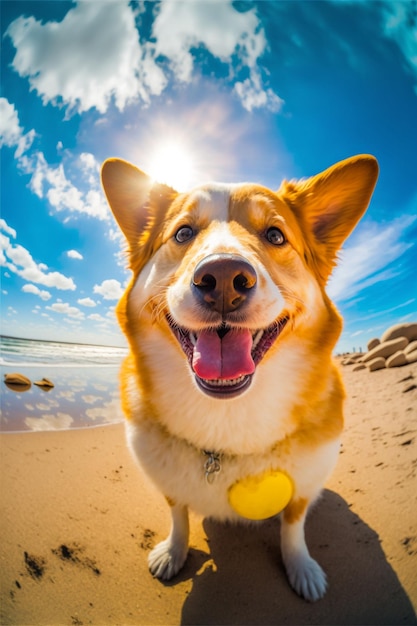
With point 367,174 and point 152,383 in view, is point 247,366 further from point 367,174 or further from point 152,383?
point 367,174

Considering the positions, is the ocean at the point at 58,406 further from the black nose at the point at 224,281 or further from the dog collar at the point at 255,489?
the black nose at the point at 224,281

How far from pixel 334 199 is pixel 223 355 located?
1.49 metres

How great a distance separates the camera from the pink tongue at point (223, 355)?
1.50 meters

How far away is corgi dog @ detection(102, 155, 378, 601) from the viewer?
1.58 meters

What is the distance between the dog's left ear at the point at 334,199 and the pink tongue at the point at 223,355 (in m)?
1.11

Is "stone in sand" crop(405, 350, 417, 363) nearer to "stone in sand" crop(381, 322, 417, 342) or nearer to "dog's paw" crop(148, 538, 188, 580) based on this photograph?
"stone in sand" crop(381, 322, 417, 342)

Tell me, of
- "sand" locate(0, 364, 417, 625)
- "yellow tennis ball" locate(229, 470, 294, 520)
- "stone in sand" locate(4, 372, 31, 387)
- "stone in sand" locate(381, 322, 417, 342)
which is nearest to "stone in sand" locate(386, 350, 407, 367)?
"stone in sand" locate(381, 322, 417, 342)

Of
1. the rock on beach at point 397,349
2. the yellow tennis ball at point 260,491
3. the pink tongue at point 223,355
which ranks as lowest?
the rock on beach at point 397,349

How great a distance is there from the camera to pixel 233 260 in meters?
1.32

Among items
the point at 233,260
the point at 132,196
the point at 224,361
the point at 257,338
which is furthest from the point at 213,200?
the point at 224,361

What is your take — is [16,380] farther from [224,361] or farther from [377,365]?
[377,365]

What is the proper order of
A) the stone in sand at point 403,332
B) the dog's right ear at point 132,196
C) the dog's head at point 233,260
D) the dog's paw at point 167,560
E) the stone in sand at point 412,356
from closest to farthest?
the dog's head at point 233,260
the dog's paw at point 167,560
the dog's right ear at point 132,196
the stone in sand at point 412,356
the stone in sand at point 403,332

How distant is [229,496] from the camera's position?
175 centimetres

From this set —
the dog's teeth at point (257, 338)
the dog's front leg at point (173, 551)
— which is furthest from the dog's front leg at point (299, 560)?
the dog's teeth at point (257, 338)
